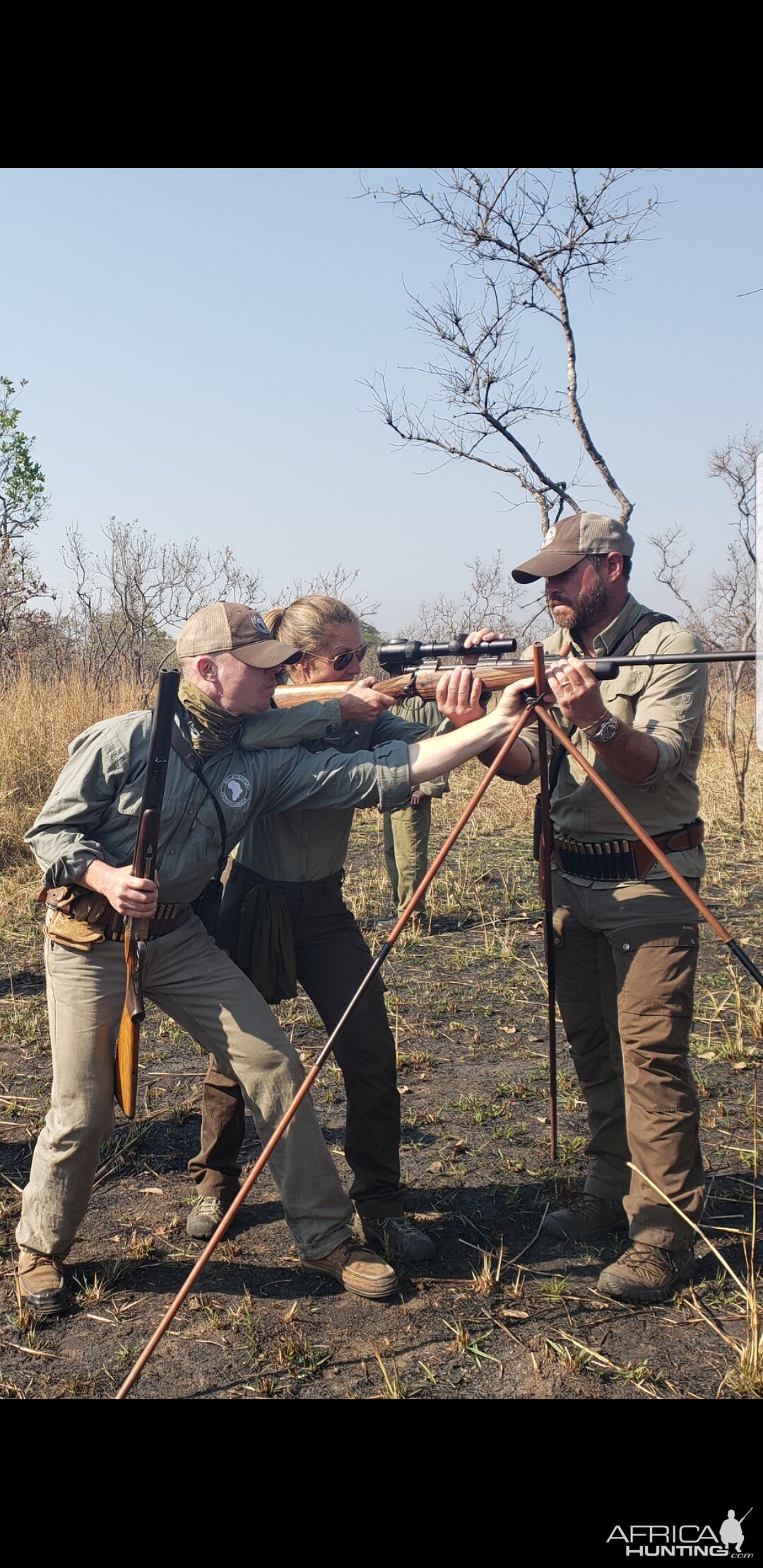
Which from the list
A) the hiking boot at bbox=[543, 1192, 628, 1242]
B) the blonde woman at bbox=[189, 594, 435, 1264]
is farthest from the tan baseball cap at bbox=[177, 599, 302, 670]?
the hiking boot at bbox=[543, 1192, 628, 1242]

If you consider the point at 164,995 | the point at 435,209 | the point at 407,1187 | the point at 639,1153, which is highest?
the point at 435,209

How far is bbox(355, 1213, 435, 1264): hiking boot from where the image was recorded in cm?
403

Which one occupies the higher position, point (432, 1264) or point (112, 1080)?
point (112, 1080)

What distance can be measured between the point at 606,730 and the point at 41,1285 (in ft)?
8.36

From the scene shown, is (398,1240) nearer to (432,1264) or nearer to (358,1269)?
(432,1264)

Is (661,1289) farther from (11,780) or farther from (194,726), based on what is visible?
(11,780)

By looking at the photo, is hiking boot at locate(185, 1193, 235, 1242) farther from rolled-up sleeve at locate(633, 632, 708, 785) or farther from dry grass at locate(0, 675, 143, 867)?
dry grass at locate(0, 675, 143, 867)

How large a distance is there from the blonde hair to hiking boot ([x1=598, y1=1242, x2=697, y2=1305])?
2428mm

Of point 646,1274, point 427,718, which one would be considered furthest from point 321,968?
point 427,718

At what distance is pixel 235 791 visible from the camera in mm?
3861
